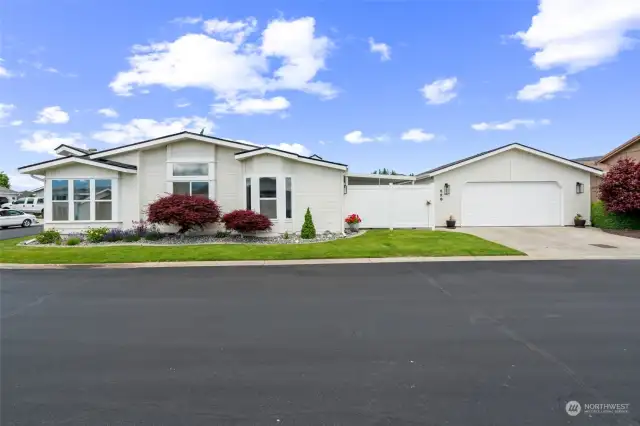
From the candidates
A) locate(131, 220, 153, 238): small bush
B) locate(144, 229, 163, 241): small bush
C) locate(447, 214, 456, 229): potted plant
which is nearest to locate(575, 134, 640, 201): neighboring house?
locate(447, 214, 456, 229): potted plant

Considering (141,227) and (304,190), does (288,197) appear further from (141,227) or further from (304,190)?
(141,227)

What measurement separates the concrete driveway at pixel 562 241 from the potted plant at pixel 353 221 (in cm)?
524

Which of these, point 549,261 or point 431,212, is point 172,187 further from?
point 549,261

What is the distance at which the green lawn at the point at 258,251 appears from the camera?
12.5 m

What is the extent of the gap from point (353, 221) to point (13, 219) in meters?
23.7

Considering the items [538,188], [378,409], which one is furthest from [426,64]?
[378,409]

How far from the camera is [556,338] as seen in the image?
198 inches

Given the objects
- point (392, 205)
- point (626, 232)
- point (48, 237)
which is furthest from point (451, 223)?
point (48, 237)

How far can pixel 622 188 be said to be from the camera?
17.9 meters

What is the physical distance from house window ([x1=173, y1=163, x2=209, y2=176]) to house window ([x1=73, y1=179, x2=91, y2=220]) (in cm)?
380

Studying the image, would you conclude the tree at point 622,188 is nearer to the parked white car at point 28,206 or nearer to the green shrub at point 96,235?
the green shrub at point 96,235

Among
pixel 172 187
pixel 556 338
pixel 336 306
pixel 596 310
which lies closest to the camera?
pixel 556 338

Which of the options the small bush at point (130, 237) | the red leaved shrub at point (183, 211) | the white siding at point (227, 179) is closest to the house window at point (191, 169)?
the white siding at point (227, 179)

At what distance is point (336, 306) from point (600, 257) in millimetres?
10208
